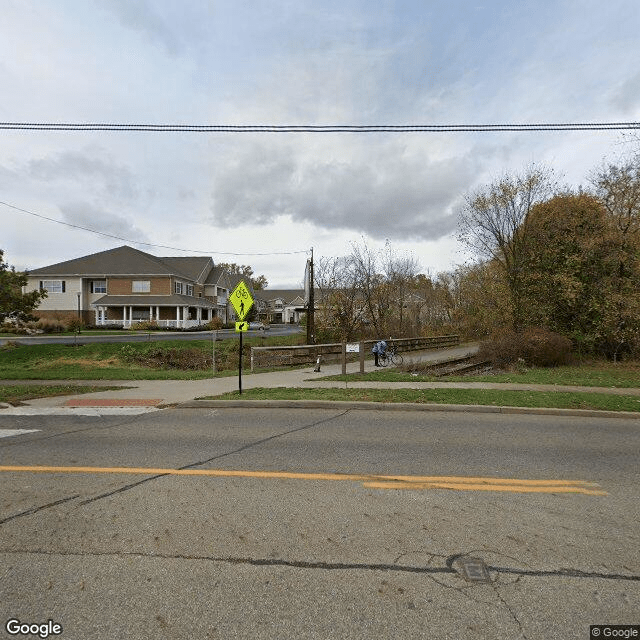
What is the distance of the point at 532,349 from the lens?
670 inches

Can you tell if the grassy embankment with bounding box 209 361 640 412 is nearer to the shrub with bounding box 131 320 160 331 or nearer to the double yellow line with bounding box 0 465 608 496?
the double yellow line with bounding box 0 465 608 496

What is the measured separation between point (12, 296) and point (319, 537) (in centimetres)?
1813

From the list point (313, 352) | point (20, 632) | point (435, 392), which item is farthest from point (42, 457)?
point (313, 352)

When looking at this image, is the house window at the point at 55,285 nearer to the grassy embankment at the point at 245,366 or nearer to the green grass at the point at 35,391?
the grassy embankment at the point at 245,366

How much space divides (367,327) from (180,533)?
77.4 feet

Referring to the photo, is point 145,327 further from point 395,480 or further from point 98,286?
point 395,480

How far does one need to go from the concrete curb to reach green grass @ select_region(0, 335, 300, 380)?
456 centimetres

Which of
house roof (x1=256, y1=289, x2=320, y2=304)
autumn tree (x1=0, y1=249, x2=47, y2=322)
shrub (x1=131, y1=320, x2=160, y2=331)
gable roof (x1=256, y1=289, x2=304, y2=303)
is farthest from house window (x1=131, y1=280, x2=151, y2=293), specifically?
gable roof (x1=256, y1=289, x2=304, y2=303)

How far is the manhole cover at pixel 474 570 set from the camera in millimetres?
2754

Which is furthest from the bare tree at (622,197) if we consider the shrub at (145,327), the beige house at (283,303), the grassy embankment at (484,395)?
the beige house at (283,303)

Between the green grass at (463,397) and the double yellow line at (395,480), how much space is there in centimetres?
428

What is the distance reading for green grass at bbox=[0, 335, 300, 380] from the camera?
13.3 m

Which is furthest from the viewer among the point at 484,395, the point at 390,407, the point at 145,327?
the point at 145,327

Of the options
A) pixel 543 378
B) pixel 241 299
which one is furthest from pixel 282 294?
pixel 241 299
